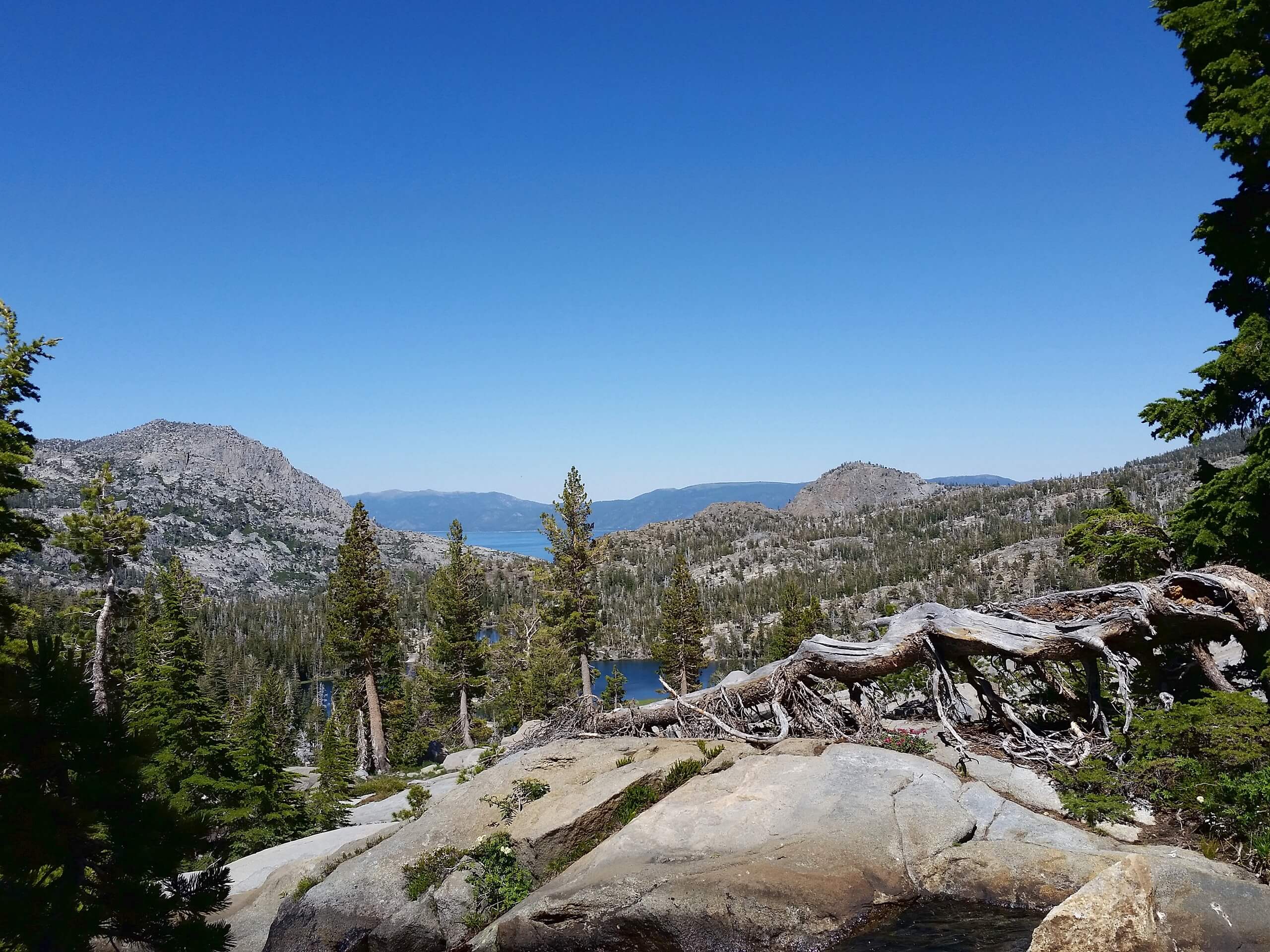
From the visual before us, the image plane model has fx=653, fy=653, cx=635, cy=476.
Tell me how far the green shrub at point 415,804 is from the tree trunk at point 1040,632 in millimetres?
8173

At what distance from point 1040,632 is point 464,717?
44.9 metres

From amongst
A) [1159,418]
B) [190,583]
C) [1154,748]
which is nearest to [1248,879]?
[1154,748]

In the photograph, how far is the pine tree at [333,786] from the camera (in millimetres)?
24688

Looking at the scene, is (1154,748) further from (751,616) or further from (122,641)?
(751,616)

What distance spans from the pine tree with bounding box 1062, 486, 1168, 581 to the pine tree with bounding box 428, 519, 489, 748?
3973 centimetres

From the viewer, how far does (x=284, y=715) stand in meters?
82.1

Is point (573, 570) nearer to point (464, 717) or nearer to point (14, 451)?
point (464, 717)

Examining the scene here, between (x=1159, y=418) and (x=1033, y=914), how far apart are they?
1052cm

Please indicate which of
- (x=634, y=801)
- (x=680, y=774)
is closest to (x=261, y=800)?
(x=634, y=801)

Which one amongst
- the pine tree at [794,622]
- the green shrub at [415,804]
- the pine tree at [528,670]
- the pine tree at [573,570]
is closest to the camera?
the green shrub at [415,804]

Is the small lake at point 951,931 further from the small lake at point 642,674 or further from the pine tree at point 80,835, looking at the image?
the small lake at point 642,674

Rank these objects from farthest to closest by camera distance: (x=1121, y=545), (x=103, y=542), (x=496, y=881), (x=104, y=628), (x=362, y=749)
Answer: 1. (x=362, y=749)
2. (x=103, y=542)
3. (x=104, y=628)
4. (x=1121, y=545)
5. (x=496, y=881)

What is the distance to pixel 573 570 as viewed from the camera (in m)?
40.8

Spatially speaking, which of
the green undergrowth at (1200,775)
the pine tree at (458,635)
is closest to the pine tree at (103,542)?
the pine tree at (458,635)
